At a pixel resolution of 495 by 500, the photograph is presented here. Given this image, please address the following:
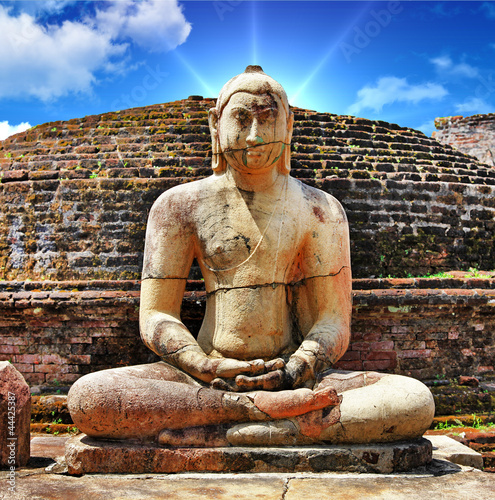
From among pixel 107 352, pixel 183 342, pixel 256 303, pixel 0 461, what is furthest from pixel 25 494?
pixel 107 352

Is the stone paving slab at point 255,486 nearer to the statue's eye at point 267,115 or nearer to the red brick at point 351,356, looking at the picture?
the red brick at point 351,356

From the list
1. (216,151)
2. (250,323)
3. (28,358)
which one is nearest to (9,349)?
(28,358)

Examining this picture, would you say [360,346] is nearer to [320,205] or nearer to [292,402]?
[320,205]

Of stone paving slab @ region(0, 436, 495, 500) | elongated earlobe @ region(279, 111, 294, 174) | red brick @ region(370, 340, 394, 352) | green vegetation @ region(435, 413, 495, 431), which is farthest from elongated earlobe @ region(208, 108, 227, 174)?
green vegetation @ region(435, 413, 495, 431)

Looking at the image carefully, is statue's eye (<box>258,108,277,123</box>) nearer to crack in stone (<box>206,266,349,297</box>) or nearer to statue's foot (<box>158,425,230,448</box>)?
crack in stone (<box>206,266,349,297</box>)

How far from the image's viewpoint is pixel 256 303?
14.6 ft

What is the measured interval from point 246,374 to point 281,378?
0.84 feet

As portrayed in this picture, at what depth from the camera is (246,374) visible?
4.09m

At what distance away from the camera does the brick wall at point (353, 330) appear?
238 inches

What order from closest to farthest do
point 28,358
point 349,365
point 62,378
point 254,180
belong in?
point 254,180, point 349,365, point 62,378, point 28,358

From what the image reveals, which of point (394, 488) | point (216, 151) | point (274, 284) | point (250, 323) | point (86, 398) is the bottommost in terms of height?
point (394, 488)

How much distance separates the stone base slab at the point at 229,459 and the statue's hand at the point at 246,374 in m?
0.43

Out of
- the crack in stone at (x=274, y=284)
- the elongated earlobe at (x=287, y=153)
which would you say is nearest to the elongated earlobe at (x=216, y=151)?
the elongated earlobe at (x=287, y=153)

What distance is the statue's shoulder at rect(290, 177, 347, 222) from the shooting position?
4738 millimetres
